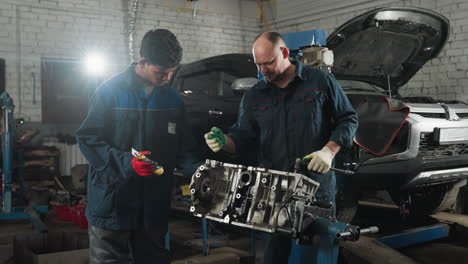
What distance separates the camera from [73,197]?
539 centimetres

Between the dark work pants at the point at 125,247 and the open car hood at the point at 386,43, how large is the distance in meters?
2.37

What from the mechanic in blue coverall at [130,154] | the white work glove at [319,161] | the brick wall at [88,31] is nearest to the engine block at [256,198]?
the white work glove at [319,161]

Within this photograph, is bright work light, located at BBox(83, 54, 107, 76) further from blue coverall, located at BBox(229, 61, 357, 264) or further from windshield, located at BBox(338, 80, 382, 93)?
blue coverall, located at BBox(229, 61, 357, 264)

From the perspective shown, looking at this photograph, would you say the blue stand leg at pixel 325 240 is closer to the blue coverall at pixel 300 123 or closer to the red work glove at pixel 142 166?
the blue coverall at pixel 300 123

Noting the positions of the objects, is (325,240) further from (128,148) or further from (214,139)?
(128,148)

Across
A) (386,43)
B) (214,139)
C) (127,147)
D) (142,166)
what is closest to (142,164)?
(142,166)

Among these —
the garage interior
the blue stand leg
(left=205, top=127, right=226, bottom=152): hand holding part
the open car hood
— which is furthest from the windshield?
the blue stand leg

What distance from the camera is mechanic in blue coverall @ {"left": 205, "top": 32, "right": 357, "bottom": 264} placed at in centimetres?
207

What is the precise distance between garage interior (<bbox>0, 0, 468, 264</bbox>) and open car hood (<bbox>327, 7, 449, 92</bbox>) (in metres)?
0.02

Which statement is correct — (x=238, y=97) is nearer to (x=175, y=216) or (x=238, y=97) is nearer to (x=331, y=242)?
(x=175, y=216)

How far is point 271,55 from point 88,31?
6300 millimetres

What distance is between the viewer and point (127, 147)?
6.63 ft

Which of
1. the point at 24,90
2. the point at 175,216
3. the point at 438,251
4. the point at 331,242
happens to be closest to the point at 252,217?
the point at 331,242

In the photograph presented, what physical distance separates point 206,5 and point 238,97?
493 cm
